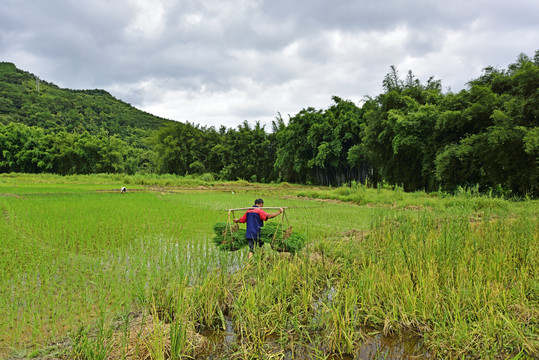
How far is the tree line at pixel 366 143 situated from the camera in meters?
11.8

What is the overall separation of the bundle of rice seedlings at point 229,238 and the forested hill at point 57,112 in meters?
48.3

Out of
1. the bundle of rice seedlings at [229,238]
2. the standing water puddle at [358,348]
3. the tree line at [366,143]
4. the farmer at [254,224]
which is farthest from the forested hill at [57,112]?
the standing water puddle at [358,348]

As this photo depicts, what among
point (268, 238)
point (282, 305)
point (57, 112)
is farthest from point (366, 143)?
point (57, 112)

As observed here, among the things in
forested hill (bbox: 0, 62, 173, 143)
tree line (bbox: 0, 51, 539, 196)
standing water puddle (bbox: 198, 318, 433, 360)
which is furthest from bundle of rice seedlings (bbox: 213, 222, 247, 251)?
forested hill (bbox: 0, 62, 173, 143)

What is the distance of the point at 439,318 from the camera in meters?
2.66

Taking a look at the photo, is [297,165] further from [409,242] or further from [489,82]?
[409,242]

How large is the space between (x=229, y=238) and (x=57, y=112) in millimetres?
70566

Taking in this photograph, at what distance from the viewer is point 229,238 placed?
4355 millimetres

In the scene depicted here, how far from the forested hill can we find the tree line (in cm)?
43

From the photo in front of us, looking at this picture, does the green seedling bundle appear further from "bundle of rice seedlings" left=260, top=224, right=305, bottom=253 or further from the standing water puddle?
the standing water puddle

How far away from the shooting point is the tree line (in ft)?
38.6

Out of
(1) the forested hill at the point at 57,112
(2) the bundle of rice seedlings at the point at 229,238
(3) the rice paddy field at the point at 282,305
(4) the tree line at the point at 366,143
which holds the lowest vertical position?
(3) the rice paddy field at the point at 282,305

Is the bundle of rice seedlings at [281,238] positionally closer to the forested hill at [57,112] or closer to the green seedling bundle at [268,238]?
the green seedling bundle at [268,238]

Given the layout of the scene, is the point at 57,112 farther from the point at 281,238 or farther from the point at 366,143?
the point at 281,238
